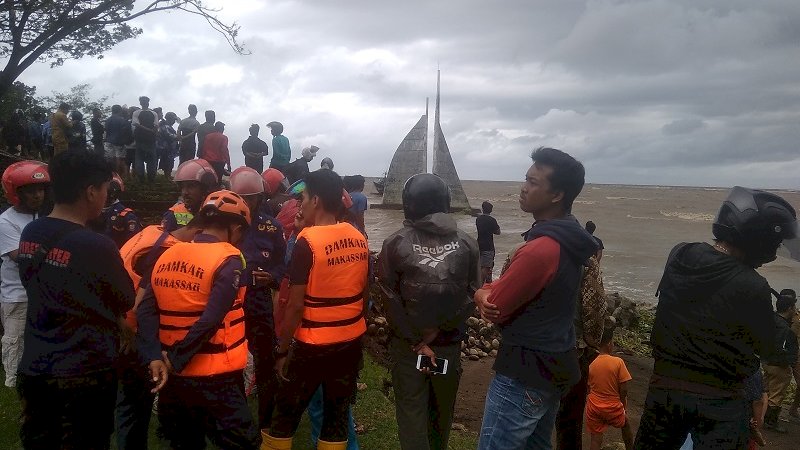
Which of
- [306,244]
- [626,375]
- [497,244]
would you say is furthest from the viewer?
[497,244]

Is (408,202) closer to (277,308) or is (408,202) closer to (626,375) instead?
(277,308)

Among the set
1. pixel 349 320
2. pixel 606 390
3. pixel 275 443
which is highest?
pixel 349 320

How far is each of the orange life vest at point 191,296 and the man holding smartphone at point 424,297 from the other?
1050 millimetres

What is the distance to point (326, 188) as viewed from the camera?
3.74 meters

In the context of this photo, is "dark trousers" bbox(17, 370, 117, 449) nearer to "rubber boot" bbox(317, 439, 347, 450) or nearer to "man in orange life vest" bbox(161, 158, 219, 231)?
"rubber boot" bbox(317, 439, 347, 450)

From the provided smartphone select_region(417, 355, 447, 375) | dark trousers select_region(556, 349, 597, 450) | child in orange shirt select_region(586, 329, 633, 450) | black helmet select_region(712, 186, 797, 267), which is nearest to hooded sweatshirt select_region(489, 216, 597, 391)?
smartphone select_region(417, 355, 447, 375)

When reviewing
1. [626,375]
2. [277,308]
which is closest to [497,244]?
→ [626,375]

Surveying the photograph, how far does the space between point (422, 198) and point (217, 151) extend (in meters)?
8.83

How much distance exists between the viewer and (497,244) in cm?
2639

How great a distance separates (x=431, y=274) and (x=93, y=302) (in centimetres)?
189

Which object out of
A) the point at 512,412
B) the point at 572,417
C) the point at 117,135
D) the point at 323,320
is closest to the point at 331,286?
the point at 323,320

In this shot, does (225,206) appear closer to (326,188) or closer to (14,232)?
(326,188)

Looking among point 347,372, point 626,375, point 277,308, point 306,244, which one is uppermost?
point 306,244

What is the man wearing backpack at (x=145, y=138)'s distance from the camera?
41.1 feet
